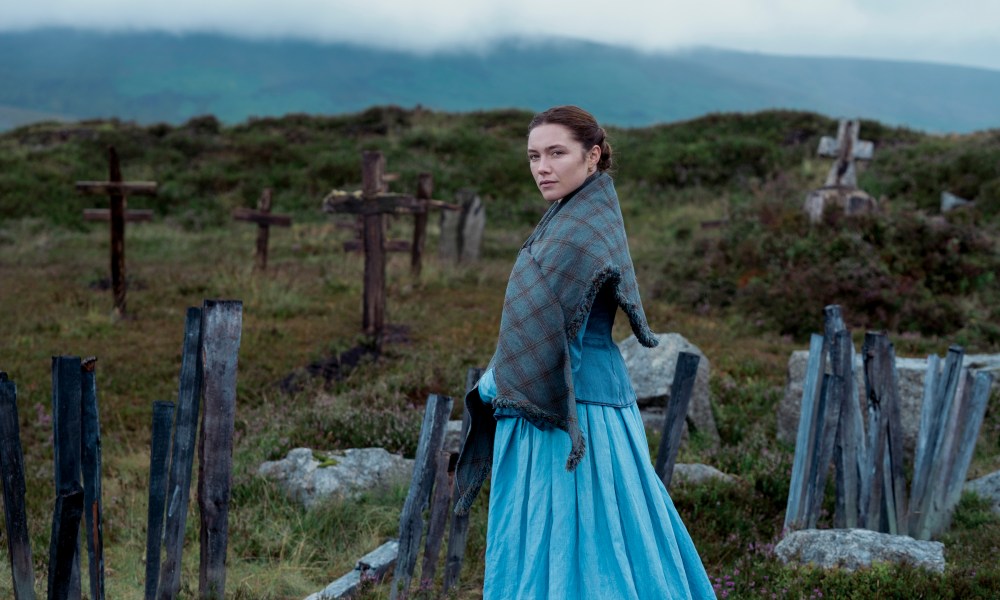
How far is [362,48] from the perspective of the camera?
198 meters

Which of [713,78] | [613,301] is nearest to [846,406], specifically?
[613,301]

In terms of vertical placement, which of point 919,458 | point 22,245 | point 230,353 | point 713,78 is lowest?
point 22,245

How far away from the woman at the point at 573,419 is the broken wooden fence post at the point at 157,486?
4.51 ft

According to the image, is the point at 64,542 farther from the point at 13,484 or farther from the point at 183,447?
the point at 183,447

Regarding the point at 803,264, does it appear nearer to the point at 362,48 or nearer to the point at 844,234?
the point at 844,234

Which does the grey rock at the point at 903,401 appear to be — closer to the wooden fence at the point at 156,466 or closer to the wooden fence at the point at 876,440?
the wooden fence at the point at 876,440

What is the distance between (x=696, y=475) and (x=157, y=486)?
3.47m

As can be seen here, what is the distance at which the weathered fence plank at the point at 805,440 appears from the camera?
4.97 m

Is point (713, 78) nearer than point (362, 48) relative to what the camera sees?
→ Yes

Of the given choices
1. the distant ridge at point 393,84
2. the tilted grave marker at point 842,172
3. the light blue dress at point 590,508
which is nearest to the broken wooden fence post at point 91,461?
the light blue dress at point 590,508

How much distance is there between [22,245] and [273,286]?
815 centimetres

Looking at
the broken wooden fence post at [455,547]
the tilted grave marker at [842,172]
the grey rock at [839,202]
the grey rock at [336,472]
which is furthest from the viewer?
the tilted grave marker at [842,172]

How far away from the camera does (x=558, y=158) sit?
305 centimetres

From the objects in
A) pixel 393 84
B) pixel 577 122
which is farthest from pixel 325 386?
pixel 393 84
